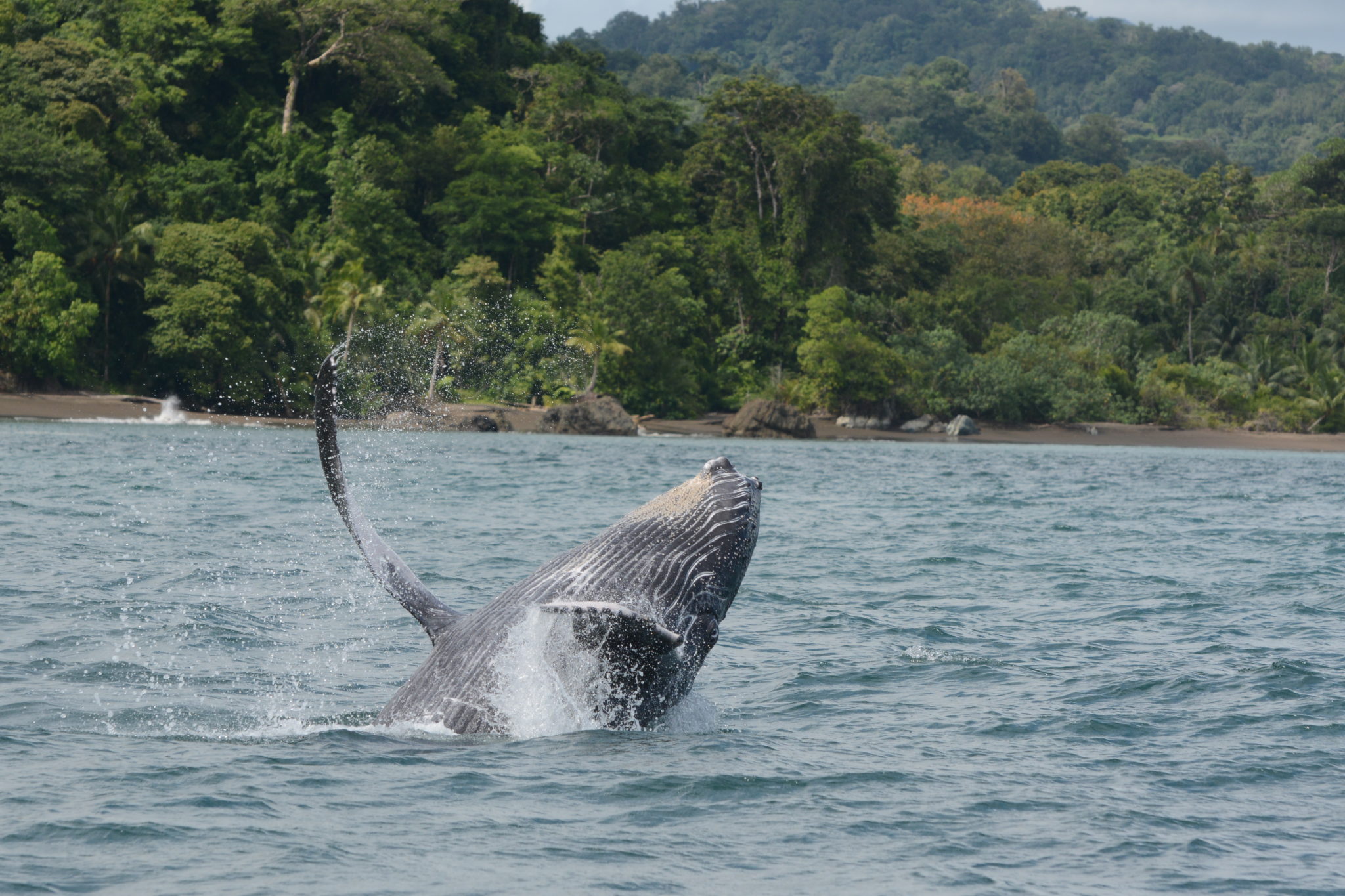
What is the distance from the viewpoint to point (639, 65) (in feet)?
528

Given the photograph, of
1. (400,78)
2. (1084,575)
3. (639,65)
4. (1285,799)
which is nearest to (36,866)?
(1285,799)

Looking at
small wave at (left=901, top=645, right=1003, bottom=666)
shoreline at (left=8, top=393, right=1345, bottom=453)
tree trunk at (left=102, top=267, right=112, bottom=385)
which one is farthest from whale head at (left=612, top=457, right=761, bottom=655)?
tree trunk at (left=102, top=267, right=112, bottom=385)

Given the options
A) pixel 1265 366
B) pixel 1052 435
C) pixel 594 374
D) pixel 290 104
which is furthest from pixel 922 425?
pixel 290 104

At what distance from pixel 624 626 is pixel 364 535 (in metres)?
1.39

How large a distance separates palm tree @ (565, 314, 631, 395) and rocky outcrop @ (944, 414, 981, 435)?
1655 cm

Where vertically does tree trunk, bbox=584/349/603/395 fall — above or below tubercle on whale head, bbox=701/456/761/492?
above

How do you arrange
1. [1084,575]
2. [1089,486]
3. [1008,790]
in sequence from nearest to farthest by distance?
[1008,790]
[1084,575]
[1089,486]

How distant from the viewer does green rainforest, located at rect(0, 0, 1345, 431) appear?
51.4 m

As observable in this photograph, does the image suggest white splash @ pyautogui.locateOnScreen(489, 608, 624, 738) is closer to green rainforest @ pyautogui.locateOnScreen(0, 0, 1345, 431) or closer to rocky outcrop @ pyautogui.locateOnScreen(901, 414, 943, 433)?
green rainforest @ pyautogui.locateOnScreen(0, 0, 1345, 431)

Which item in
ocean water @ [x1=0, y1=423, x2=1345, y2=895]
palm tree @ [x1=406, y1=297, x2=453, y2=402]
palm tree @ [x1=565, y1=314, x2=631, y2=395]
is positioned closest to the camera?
ocean water @ [x1=0, y1=423, x2=1345, y2=895]

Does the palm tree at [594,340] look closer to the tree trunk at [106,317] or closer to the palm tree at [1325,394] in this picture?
the tree trunk at [106,317]

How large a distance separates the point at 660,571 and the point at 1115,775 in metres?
3.14

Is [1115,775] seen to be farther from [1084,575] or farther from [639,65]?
[639,65]

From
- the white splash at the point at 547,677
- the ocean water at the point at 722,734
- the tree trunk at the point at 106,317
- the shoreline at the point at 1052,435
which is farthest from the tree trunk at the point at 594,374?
the white splash at the point at 547,677
